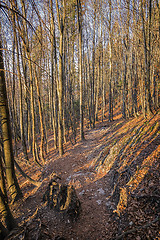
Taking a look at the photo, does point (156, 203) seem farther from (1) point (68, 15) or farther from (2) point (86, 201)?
(1) point (68, 15)

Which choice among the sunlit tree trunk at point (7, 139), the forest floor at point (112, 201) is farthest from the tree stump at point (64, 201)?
the sunlit tree trunk at point (7, 139)

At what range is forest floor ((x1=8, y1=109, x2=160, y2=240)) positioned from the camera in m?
2.87

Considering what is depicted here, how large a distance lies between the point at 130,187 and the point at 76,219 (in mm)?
1789

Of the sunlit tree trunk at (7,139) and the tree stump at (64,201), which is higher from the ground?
the sunlit tree trunk at (7,139)

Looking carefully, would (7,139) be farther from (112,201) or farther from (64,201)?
(112,201)

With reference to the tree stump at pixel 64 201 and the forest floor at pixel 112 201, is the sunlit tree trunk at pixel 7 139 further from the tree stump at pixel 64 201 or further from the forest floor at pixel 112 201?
the tree stump at pixel 64 201

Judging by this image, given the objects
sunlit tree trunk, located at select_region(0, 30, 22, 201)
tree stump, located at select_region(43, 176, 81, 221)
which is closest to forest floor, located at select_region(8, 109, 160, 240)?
tree stump, located at select_region(43, 176, 81, 221)

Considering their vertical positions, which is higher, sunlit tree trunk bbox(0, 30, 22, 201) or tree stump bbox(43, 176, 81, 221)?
sunlit tree trunk bbox(0, 30, 22, 201)

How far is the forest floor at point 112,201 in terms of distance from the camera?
287 centimetres

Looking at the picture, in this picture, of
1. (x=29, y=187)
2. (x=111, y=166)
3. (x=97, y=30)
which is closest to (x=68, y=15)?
(x=97, y=30)

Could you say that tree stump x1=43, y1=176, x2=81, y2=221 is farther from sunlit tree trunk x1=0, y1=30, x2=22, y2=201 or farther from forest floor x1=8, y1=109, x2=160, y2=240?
sunlit tree trunk x1=0, y1=30, x2=22, y2=201

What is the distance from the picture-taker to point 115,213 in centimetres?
363

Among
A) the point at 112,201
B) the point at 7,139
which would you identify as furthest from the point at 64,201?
the point at 7,139

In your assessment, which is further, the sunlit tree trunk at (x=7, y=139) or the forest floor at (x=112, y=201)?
the sunlit tree trunk at (x=7, y=139)
